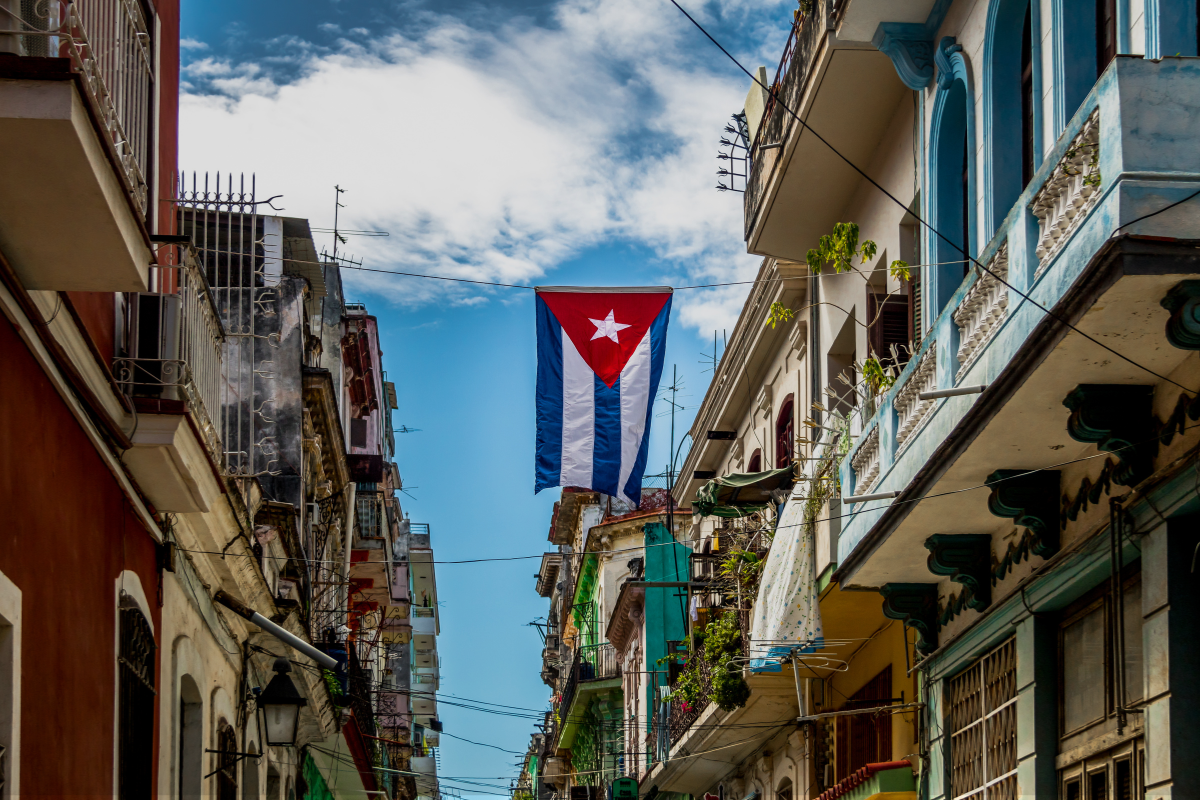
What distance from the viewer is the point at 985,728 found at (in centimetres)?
1012

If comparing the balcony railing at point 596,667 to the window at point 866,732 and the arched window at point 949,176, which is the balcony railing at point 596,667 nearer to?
the window at point 866,732

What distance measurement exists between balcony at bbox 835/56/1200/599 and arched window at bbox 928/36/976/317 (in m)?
1.02

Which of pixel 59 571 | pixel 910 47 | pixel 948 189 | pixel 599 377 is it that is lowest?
pixel 59 571

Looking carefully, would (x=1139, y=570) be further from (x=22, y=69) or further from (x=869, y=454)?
(x=22, y=69)

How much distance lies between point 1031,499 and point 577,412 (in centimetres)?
460

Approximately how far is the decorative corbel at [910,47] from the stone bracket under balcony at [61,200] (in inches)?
254

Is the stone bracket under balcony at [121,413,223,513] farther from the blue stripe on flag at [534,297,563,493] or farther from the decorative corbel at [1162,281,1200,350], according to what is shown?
the decorative corbel at [1162,281,1200,350]

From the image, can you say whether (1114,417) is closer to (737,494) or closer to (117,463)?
(117,463)

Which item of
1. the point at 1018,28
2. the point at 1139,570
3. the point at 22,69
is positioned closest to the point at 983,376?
the point at 1139,570

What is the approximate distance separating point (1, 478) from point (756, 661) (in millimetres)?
8075

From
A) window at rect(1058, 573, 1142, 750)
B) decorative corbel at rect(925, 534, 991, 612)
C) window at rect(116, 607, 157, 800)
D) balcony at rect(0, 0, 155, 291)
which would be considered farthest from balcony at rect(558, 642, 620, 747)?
balcony at rect(0, 0, 155, 291)

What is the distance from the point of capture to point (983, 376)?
8148 mm

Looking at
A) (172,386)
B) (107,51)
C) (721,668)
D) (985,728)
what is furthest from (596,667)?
(107,51)

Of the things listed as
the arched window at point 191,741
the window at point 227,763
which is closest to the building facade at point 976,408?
the window at point 227,763
